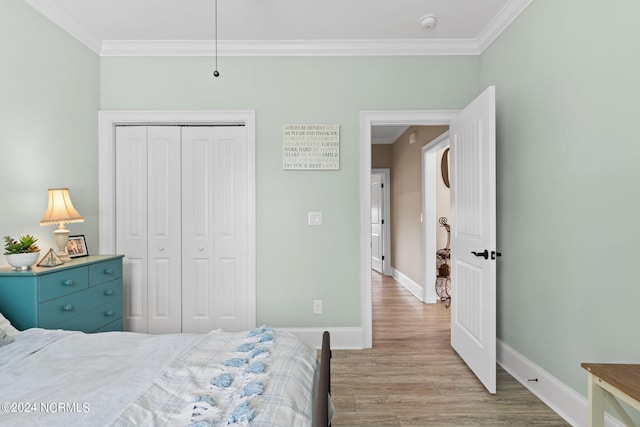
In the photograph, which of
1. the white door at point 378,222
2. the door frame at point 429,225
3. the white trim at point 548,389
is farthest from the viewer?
the white door at point 378,222

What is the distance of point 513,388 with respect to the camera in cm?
227

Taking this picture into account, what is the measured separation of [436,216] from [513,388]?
2.75 m

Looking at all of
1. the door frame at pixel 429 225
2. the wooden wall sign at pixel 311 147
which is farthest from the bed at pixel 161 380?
the door frame at pixel 429 225

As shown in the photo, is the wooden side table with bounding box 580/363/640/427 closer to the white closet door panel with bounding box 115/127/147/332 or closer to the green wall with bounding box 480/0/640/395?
the green wall with bounding box 480/0/640/395

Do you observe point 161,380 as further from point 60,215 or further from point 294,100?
point 294,100

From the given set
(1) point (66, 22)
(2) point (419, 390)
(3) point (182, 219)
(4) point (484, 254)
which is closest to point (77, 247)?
(3) point (182, 219)

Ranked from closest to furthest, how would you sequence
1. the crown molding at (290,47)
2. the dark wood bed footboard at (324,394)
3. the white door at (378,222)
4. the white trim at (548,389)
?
the dark wood bed footboard at (324,394) → the white trim at (548,389) → the crown molding at (290,47) → the white door at (378,222)

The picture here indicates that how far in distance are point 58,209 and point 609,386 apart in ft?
10.3

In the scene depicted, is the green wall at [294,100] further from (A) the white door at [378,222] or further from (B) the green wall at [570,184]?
(A) the white door at [378,222]

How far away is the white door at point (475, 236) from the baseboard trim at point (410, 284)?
5.99ft

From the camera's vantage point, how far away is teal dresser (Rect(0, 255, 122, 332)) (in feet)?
6.25

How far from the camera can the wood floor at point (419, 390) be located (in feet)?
6.41

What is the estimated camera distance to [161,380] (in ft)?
3.57

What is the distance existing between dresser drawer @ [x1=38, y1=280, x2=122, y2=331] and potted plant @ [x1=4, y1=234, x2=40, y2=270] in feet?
0.90
